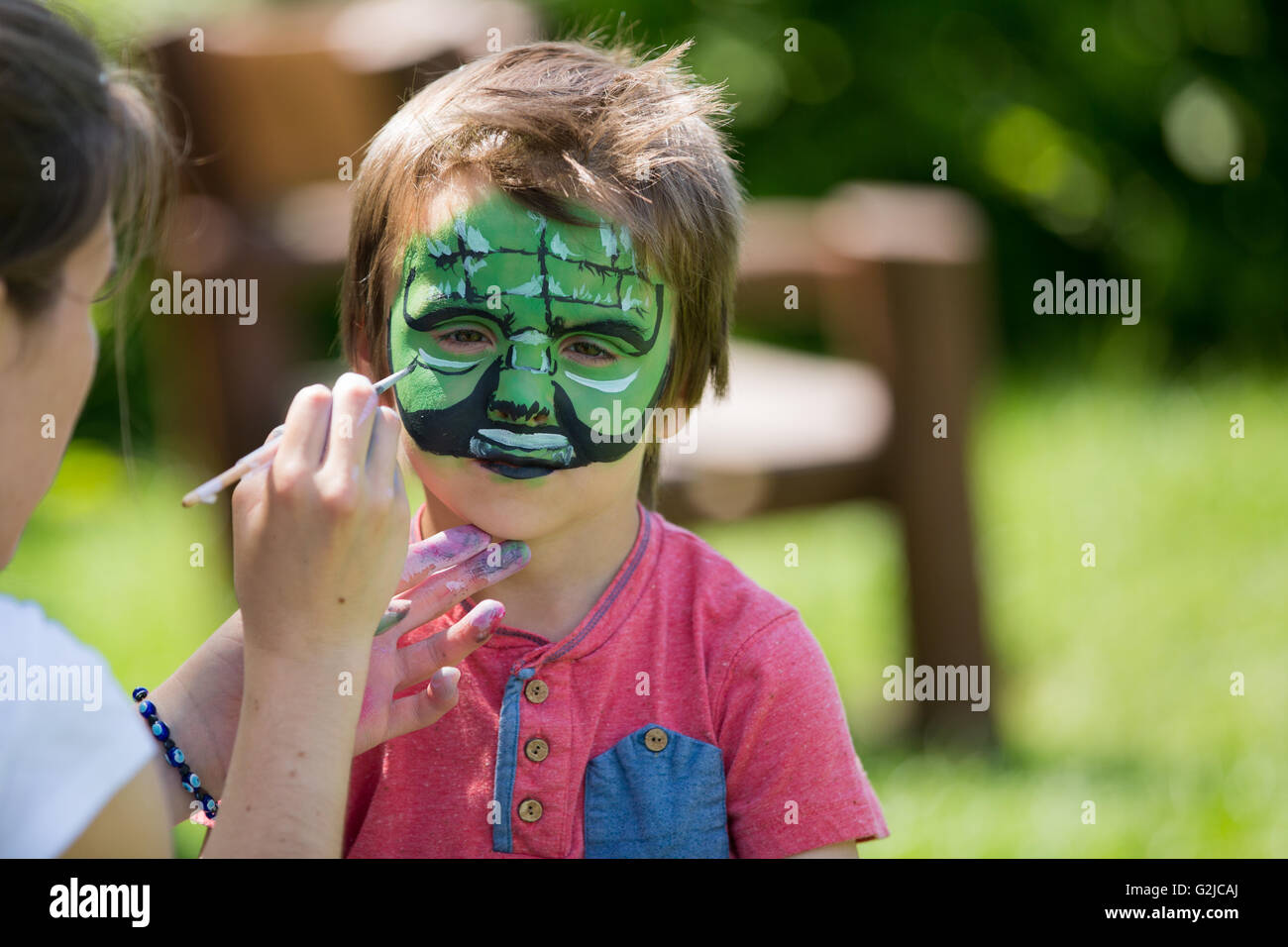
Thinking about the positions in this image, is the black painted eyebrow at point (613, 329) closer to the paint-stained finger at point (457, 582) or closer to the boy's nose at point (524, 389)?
the boy's nose at point (524, 389)

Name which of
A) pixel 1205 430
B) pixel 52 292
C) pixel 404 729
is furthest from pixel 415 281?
pixel 1205 430

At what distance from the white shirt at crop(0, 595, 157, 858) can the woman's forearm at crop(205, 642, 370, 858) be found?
6.6 inches

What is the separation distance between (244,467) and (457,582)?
13.3 inches

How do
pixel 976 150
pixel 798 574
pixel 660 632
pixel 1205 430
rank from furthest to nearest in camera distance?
pixel 976 150 → pixel 1205 430 → pixel 798 574 → pixel 660 632

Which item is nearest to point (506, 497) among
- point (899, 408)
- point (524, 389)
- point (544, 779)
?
point (524, 389)

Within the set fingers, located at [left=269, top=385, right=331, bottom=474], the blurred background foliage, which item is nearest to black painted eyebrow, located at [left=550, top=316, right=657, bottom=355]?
fingers, located at [left=269, top=385, right=331, bottom=474]

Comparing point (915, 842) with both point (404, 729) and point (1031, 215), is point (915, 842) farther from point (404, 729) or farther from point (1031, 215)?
point (1031, 215)

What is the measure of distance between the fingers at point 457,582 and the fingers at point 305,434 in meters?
0.29

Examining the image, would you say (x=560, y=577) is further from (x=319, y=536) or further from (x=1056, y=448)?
(x=1056, y=448)

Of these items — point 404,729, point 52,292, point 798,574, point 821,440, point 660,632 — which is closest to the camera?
point 52,292

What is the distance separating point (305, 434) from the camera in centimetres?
172

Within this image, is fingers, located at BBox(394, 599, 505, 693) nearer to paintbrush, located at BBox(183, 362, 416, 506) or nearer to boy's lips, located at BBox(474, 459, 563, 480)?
boy's lips, located at BBox(474, 459, 563, 480)

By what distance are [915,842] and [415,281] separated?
7.56 feet
